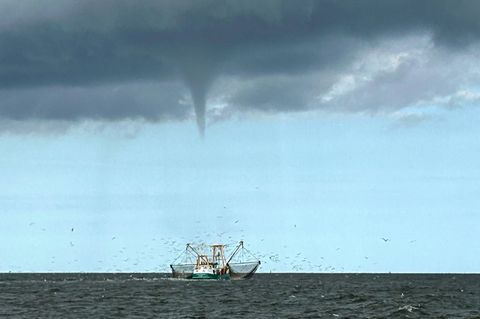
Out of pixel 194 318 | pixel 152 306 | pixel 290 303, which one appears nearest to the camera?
pixel 194 318

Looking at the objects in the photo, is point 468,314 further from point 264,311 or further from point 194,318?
point 194,318

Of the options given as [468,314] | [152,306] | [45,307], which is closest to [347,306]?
[468,314]

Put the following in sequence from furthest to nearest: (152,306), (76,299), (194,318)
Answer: (76,299) < (152,306) < (194,318)

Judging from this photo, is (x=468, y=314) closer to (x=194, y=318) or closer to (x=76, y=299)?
(x=194, y=318)

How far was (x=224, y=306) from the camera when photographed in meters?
119

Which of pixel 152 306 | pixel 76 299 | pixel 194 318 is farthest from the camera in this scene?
pixel 76 299

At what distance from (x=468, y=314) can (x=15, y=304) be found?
6186 cm

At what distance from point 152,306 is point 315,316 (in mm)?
26866

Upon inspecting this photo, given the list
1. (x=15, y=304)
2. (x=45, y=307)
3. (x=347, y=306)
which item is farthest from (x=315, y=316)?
(x=15, y=304)

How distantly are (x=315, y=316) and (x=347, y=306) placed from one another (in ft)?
62.8

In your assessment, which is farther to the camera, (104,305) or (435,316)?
(104,305)

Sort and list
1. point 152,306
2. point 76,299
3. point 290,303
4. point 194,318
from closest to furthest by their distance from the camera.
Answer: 1. point 194,318
2. point 152,306
3. point 290,303
4. point 76,299

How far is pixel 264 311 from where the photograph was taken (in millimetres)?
109688

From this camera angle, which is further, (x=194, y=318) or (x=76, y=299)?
(x=76, y=299)
